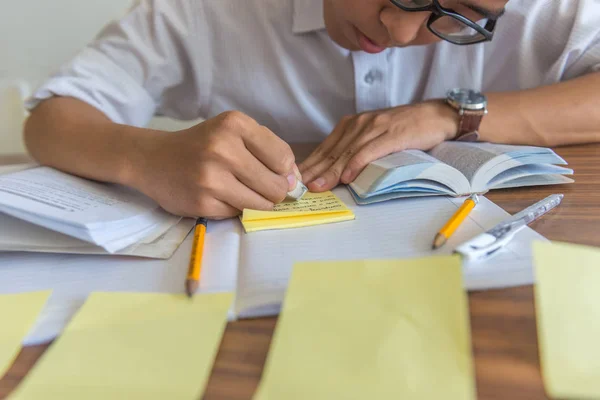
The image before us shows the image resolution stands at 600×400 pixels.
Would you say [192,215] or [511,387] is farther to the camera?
[192,215]

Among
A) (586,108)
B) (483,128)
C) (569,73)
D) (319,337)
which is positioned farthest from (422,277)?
(569,73)

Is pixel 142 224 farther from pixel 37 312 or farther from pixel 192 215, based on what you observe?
pixel 37 312

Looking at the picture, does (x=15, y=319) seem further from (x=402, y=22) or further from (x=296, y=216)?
(x=402, y=22)

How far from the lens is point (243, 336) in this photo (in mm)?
347

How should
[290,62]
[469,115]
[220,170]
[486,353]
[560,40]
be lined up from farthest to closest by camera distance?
[290,62]
[560,40]
[469,115]
[220,170]
[486,353]

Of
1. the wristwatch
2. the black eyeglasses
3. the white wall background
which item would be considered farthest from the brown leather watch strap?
the white wall background

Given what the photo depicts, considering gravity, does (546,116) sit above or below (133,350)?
below

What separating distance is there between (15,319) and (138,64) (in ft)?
2.20

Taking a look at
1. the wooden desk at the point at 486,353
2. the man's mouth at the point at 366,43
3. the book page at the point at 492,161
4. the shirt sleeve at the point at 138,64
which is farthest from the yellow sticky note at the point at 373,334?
the shirt sleeve at the point at 138,64

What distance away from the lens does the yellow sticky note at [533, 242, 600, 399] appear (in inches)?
10.8

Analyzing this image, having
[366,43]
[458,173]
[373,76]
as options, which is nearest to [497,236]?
[458,173]

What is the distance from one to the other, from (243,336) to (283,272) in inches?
3.2

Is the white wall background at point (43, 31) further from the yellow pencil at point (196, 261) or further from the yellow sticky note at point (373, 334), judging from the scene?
the yellow sticky note at point (373, 334)

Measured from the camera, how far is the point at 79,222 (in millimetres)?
465
